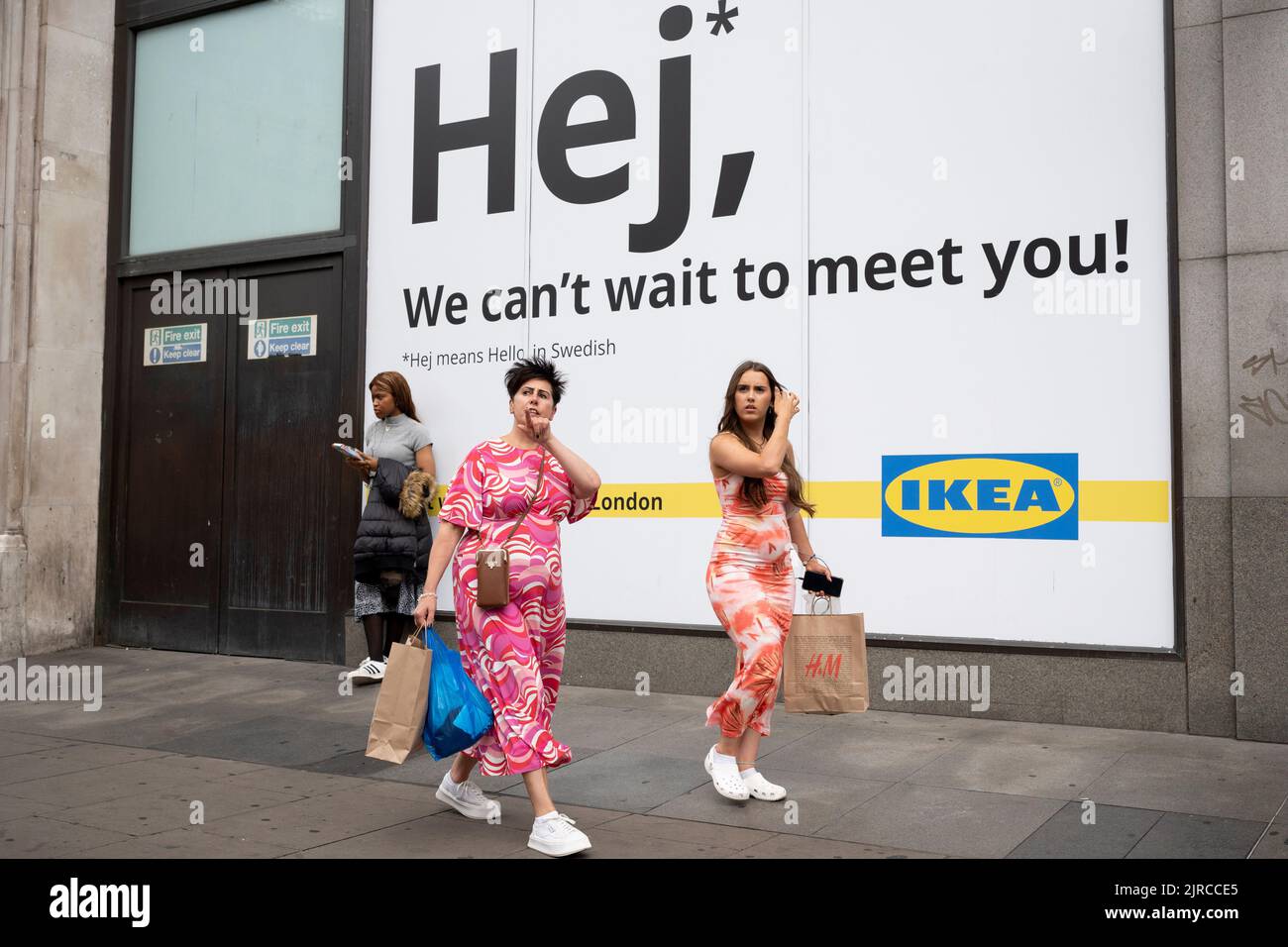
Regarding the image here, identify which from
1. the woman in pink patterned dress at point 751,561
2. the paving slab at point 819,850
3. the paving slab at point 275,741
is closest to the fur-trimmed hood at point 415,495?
the paving slab at point 275,741

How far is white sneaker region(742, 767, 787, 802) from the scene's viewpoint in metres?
5.31

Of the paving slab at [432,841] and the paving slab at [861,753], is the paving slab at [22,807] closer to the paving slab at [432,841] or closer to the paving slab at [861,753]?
the paving slab at [432,841]

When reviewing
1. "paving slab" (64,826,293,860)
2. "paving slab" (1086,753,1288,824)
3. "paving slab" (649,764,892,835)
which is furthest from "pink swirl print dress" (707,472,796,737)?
"paving slab" (64,826,293,860)

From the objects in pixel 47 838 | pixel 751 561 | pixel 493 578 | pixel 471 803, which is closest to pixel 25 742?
pixel 47 838

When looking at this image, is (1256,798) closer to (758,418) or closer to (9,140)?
(758,418)

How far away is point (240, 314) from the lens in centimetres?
993

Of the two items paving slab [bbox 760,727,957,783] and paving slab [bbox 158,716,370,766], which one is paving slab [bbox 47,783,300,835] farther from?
paving slab [bbox 760,727,957,783]

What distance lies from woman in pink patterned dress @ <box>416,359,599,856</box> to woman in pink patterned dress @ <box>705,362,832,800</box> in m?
0.70

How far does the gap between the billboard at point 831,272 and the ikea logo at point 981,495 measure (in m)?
0.02

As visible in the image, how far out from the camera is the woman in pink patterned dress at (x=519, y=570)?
4719 millimetres

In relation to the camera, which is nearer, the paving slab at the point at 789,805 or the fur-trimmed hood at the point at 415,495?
the paving slab at the point at 789,805

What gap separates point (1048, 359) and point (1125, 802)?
8.59ft

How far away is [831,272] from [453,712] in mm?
4026
